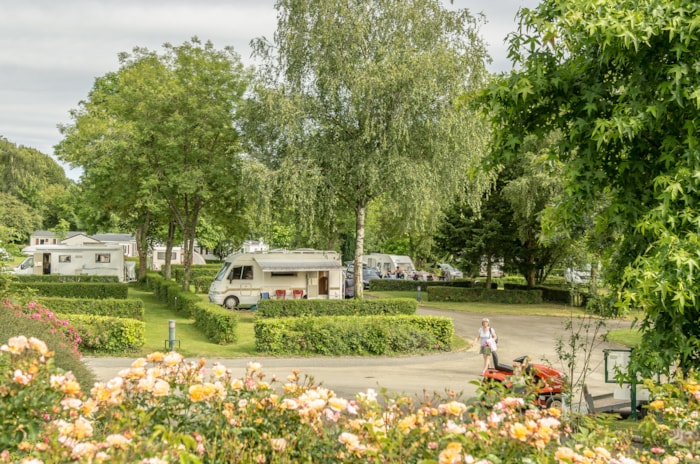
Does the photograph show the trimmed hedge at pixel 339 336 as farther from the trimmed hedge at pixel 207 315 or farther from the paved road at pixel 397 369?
the trimmed hedge at pixel 207 315

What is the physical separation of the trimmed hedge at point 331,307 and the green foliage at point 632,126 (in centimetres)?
1345

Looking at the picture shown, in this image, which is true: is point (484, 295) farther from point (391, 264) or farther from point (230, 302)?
point (391, 264)

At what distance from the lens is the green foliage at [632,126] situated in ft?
21.9

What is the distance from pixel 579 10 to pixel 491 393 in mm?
5158

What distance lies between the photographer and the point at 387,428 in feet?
11.9

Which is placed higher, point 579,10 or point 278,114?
point 278,114

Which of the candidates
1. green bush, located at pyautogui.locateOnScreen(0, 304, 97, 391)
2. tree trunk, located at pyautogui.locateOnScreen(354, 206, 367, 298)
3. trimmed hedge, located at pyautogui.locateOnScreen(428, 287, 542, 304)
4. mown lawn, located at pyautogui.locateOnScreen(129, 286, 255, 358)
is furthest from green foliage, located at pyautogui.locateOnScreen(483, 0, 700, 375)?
trimmed hedge, located at pyautogui.locateOnScreen(428, 287, 542, 304)

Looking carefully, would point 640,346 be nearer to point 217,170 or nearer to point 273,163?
point 273,163

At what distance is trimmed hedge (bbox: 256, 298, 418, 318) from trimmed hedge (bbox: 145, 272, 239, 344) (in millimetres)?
1695

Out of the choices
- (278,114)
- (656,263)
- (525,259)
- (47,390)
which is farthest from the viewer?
(525,259)

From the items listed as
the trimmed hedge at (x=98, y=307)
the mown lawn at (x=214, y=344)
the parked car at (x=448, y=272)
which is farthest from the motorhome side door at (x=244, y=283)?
the parked car at (x=448, y=272)

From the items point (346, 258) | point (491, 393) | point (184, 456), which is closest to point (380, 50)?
point (491, 393)

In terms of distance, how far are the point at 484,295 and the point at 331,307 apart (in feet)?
57.0

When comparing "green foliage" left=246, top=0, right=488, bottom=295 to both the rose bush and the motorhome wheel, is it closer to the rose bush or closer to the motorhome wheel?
the motorhome wheel
